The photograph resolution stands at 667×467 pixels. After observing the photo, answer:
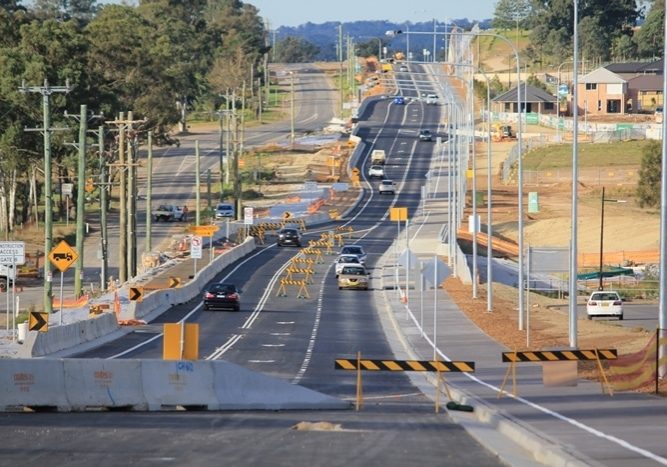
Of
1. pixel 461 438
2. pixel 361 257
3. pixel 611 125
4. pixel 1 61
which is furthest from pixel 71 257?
pixel 611 125

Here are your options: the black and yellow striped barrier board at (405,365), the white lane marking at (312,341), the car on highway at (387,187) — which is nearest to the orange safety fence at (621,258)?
the white lane marking at (312,341)

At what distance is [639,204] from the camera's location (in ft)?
369

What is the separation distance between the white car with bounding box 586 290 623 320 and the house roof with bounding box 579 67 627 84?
112319 millimetres

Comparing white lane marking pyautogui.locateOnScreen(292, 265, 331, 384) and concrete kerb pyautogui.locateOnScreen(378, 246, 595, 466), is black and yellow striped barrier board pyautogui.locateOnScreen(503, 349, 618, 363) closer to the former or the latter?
concrete kerb pyautogui.locateOnScreen(378, 246, 595, 466)

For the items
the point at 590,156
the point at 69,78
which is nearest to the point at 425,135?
the point at 590,156

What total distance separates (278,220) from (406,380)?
81.8m

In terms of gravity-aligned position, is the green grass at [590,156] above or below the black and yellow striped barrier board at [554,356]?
below

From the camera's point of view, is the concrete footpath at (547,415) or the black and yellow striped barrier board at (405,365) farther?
the black and yellow striped barrier board at (405,365)

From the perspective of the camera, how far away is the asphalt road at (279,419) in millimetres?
20031

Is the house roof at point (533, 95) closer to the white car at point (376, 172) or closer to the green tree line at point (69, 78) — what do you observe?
the white car at point (376, 172)

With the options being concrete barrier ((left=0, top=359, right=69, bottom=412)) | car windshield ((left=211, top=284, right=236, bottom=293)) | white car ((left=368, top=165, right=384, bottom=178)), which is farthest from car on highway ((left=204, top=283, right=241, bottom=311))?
white car ((left=368, top=165, right=384, bottom=178))

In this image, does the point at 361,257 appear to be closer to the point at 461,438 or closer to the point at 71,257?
the point at 71,257

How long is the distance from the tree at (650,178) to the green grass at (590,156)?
2201 centimetres

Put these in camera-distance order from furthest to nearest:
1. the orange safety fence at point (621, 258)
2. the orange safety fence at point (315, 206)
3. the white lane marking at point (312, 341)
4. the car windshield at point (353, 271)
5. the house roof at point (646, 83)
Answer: the house roof at point (646, 83)
the orange safety fence at point (315, 206)
the orange safety fence at point (621, 258)
the car windshield at point (353, 271)
the white lane marking at point (312, 341)
